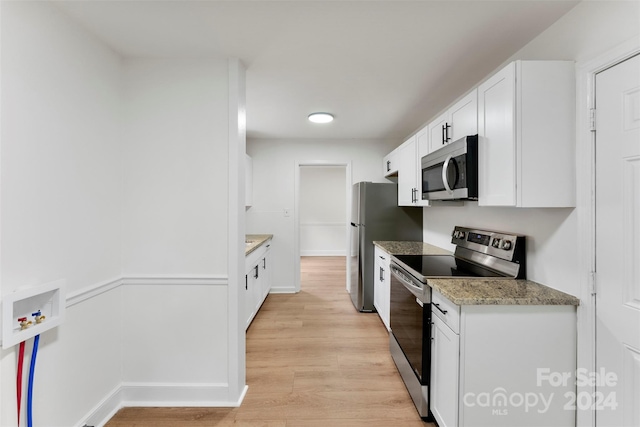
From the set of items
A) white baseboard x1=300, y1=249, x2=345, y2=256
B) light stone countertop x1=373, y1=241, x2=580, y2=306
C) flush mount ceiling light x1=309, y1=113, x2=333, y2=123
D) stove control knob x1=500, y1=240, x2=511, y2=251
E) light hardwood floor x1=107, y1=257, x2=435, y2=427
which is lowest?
light hardwood floor x1=107, y1=257, x2=435, y2=427

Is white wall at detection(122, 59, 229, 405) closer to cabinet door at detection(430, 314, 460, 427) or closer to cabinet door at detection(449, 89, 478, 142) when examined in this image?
cabinet door at detection(430, 314, 460, 427)

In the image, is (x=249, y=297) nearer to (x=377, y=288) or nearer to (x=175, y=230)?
(x=175, y=230)

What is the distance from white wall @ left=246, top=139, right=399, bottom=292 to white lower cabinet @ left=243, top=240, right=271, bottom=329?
0.28m

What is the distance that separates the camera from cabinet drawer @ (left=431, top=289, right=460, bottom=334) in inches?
56.4

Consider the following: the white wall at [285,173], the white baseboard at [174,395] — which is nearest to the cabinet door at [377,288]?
the white wall at [285,173]

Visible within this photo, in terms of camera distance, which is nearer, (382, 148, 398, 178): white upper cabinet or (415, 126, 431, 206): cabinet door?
(415, 126, 431, 206): cabinet door

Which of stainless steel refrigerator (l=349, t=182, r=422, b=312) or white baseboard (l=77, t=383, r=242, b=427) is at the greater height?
stainless steel refrigerator (l=349, t=182, r=422, b=312)

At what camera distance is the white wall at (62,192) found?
1232 millimetres

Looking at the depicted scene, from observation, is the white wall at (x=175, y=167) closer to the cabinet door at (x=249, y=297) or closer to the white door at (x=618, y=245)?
the cabinet door at (x=249, y=297)

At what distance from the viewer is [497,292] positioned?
149 centimetres

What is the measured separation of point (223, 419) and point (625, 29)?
2.88 meters

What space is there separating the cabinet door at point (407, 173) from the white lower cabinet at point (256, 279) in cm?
176

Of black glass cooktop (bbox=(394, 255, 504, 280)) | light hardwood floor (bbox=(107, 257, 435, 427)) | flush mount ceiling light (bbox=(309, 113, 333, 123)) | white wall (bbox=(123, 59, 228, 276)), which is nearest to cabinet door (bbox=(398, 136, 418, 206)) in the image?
black glass cooktop (bbox=(394, 255, 504, 280))

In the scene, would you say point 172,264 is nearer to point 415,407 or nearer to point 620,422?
point 415,407
